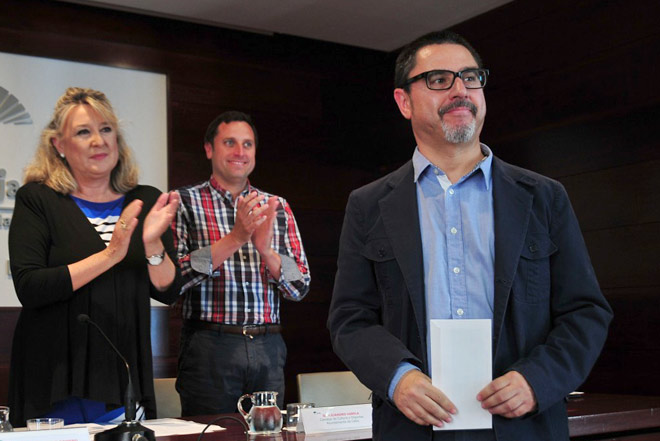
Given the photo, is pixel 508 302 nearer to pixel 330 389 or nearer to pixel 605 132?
pixel 330 389

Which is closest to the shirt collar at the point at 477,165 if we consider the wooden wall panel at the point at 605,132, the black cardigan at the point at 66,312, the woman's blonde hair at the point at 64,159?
the black cardigan at the point at 66,312

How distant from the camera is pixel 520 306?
159 centimetres

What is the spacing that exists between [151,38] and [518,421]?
4.14 metres

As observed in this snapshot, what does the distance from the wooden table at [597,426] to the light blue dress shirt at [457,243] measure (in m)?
0.72

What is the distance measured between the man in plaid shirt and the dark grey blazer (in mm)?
1487

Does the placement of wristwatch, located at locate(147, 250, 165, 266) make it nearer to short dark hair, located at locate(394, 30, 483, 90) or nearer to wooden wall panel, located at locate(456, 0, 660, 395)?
short dark hair, located at locate(394, 30, 483, 90)

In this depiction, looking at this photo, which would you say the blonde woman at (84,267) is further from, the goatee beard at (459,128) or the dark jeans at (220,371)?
the goatee beard at (459,128)

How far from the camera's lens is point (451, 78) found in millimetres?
1746

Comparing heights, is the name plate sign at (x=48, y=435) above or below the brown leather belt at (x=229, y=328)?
below

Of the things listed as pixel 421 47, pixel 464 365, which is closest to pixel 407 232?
pixel 464 365

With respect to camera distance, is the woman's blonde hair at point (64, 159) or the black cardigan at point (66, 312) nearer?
the black cardigan at point (66, 312)

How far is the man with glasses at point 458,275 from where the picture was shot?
1.52 m

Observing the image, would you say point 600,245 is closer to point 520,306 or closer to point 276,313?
point 276,313

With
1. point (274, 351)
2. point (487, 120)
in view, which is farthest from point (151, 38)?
point (274, 351)
